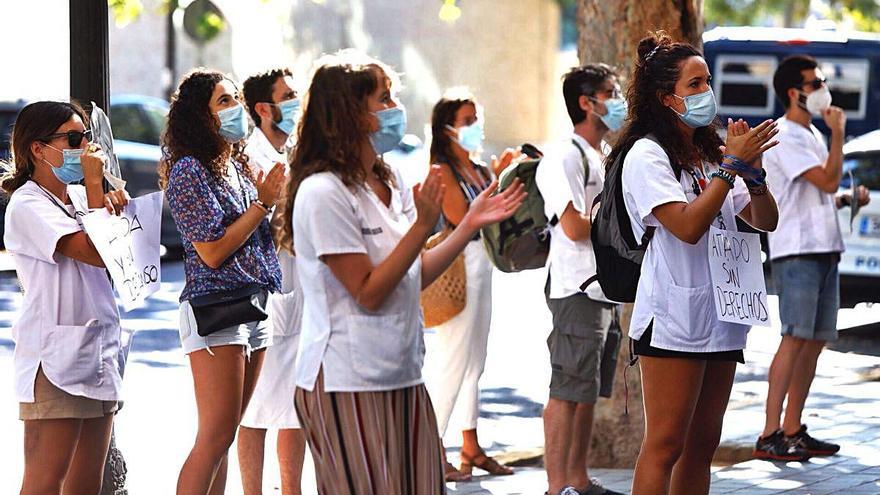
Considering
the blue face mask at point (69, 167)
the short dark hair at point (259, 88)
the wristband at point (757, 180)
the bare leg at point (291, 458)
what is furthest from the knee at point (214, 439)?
the wristband at point (757, 180)

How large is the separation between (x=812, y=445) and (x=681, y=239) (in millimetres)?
3184

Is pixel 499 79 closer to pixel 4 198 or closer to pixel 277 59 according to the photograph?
pixel 277 59

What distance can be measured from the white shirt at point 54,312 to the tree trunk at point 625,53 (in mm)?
3632

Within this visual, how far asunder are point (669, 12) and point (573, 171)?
6.15 ft

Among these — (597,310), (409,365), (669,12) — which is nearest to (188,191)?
(409,365)

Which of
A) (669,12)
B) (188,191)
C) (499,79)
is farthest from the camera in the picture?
→ (499,79)

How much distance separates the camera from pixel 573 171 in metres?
6.74

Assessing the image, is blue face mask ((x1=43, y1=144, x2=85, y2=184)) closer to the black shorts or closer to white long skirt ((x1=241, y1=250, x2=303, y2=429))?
white long skirt ((x1=241, y1=250, x2=303, y2=429))

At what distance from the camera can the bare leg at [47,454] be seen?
5.08m

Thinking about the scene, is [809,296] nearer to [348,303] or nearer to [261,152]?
[261,152]

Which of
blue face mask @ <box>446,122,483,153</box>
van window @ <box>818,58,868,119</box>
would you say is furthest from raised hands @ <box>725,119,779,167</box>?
van window @ <box>818,58,868,119</box>

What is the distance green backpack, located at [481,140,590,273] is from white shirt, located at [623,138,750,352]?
168 cm

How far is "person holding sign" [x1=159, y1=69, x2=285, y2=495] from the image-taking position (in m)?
5.52

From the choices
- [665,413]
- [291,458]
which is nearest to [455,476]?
[291,458]
